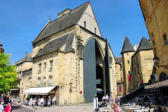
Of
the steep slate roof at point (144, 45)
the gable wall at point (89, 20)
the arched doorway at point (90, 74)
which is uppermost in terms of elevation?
the gable wall at point (89, 20)

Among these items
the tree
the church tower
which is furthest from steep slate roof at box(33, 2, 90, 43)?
the church tower

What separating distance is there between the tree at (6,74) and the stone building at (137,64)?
2243 cm

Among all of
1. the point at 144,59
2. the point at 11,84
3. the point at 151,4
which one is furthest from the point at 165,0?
the point at 144,59

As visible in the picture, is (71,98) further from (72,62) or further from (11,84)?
(11,84)

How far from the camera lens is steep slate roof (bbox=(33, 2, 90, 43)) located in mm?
23903

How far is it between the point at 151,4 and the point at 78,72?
38.6 ft

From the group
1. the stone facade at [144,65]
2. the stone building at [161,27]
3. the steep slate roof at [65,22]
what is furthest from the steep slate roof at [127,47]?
the stone building at [161,27]

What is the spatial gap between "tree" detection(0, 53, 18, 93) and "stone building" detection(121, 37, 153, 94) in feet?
73.6

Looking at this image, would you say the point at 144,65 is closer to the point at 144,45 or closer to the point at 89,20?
the point at 144,45

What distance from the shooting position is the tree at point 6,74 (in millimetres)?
14953

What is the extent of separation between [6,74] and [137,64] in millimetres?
24803

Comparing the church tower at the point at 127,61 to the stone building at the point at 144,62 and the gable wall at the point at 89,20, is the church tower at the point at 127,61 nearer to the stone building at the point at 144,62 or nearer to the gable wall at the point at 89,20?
the stone building at the point at 144,62

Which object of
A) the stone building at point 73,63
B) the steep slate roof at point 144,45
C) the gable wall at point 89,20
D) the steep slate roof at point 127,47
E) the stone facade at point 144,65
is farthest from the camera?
the steep slate roof at point 127,47

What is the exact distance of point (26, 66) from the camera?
39562 millimetres
